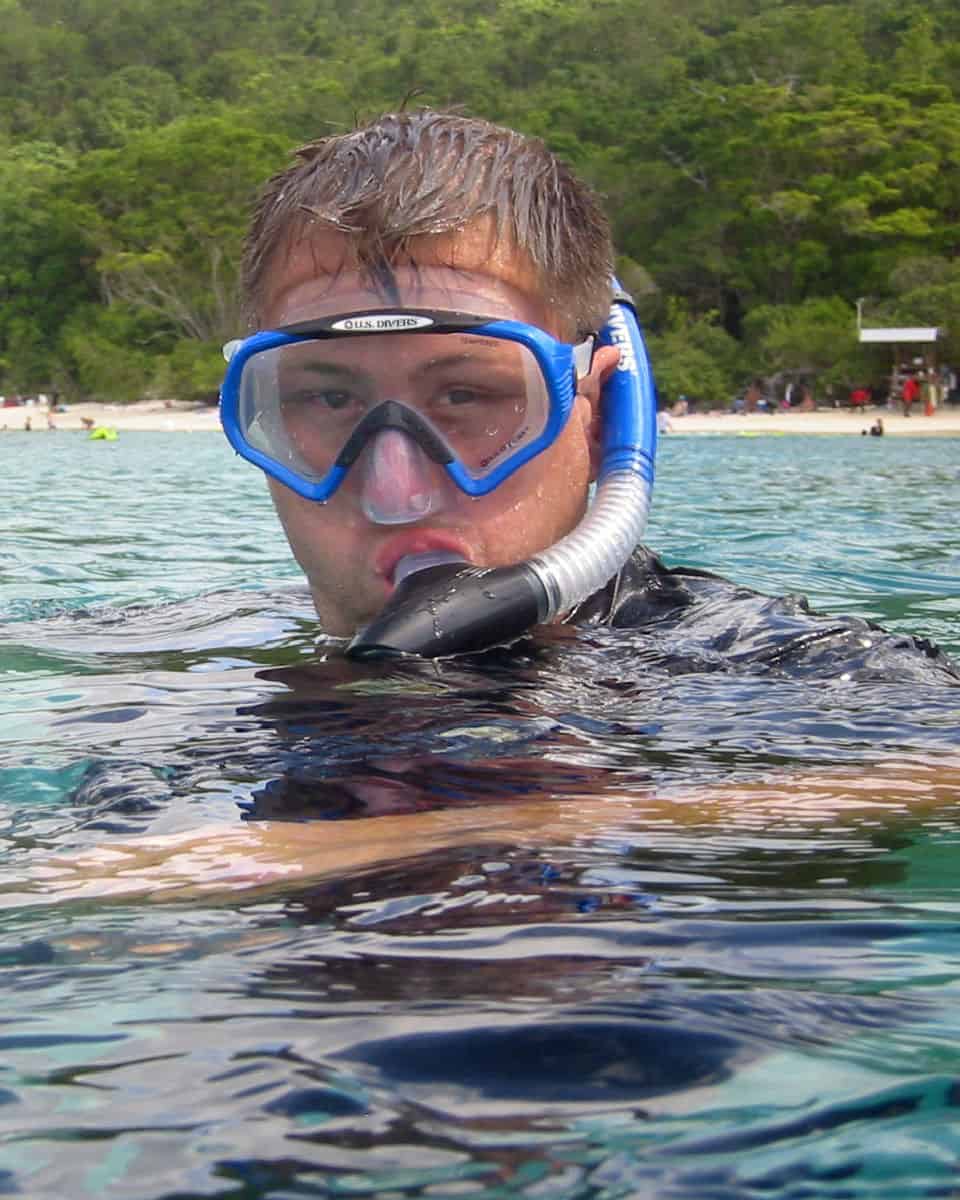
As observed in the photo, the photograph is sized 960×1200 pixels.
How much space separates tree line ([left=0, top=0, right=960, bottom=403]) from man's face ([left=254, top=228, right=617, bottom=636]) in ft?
61.9

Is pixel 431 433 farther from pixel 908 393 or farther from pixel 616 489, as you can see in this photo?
pixel 908 393

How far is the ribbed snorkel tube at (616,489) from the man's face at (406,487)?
9cm

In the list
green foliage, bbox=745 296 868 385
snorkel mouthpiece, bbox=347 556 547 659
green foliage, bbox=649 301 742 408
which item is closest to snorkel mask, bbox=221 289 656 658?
snorkel mouthpiece, bbox=347 556 547 659

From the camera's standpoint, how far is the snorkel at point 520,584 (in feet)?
7.14

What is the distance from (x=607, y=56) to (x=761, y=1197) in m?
65.6

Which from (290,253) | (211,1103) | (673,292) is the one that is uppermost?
(673,292)

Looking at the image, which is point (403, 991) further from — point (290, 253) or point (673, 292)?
point (673, 292)

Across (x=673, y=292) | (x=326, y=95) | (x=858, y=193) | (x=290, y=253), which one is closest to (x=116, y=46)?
(x=326, y=95)

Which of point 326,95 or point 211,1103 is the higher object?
point 326,95

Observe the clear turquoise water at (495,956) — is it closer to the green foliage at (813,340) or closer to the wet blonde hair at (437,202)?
the wet blonde hair at (437,202)

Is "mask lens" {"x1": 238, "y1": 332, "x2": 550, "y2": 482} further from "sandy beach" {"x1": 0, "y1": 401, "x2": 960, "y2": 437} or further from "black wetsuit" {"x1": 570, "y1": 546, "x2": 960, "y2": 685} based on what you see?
"sandy beach" {"x1": 0, "y1": 401, "x2": 960, "y2": 437}

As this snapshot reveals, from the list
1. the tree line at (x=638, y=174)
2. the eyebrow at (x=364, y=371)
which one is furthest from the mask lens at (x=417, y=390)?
the tree line at (x=638, y=174)

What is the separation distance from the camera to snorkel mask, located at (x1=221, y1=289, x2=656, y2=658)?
2225mm

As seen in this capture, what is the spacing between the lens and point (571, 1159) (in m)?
0.86
